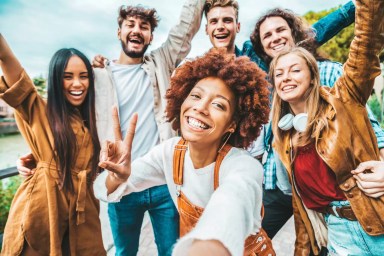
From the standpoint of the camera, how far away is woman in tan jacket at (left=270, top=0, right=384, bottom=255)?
1.54 m

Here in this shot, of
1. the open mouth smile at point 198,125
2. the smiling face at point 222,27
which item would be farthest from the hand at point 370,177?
the smiling face at point 222,27

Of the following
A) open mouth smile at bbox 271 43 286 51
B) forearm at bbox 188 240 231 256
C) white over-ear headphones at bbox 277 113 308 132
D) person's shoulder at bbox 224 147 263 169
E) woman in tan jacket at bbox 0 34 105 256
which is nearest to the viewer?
forearm at bbox 188 240 231 256

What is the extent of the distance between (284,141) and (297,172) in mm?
226

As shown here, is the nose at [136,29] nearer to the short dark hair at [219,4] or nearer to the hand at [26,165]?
the short dark hair at [219,4]

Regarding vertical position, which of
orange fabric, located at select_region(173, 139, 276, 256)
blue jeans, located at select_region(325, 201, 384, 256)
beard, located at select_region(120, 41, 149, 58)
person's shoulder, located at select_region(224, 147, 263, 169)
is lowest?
blue jeans, located at select_region(325, 201, 384, 256)

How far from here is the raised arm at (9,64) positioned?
5.87 ft

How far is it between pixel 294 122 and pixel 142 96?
142cm

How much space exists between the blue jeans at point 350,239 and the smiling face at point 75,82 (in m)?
1.92

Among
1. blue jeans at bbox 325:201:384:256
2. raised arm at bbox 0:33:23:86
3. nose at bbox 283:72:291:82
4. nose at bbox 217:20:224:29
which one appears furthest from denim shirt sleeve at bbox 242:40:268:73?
raised arm at bbox 0:33:23:86

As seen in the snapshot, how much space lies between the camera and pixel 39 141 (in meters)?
1.96

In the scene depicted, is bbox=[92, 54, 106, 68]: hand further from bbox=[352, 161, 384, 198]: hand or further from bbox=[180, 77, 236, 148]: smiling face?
bbox=[352, 161, 384, 198]: hand

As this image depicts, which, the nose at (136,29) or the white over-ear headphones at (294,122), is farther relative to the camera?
the nose at (136,29)

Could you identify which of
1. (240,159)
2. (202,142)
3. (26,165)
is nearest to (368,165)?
(240,159)

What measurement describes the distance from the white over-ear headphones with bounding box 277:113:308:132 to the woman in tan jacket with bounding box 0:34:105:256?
1379 millimetres
